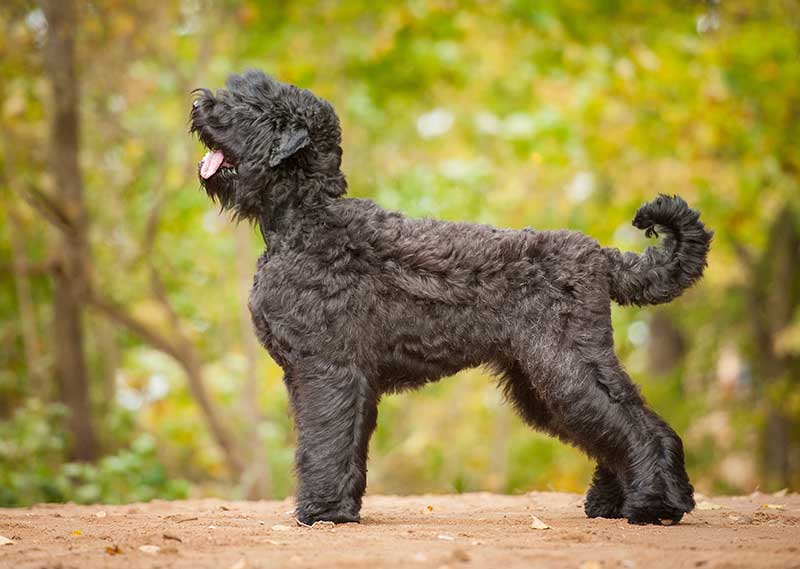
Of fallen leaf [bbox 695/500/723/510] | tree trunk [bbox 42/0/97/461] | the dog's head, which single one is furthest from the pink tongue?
tree trunk [bbox 42/0/97/461]

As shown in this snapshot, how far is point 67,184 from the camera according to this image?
40.9ft

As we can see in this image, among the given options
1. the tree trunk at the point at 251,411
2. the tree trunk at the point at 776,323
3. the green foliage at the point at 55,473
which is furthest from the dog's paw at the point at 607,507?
the tree trunk at the point at 776,323

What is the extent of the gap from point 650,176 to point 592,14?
99.3 inches

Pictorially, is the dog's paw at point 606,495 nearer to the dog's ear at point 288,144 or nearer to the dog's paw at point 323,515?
the dog's paw at point 323,515

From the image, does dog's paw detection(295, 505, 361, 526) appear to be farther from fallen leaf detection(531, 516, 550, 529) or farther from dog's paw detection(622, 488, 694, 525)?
dog's paw detection(622, 488, 694, 525)

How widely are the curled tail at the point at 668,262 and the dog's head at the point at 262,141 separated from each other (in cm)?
170

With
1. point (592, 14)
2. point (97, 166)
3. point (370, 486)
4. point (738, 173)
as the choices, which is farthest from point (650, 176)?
point (97, 166)

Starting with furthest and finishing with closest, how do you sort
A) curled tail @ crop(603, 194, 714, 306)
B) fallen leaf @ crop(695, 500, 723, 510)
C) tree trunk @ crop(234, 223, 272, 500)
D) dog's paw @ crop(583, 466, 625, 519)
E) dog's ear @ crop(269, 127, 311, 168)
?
1. tree trunk @ crop(234, 223, 272, 500)
2. fallen leaf @ crop(695, 500, 723, 510)
3. dog's paw @ crop(583, 466, 625, 519)
4. curled tail @ crop(603, 194, 714, 306)
5. dog's ear @ crop(269, 127, 311, 168)

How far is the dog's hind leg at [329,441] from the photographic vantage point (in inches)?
215

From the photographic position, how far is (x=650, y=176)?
15273 mm

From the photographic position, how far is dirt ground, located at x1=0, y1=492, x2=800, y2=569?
4305 millimetres

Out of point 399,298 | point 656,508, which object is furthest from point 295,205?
point 656,508

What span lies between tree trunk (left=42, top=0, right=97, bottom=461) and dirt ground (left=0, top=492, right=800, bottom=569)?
585cm

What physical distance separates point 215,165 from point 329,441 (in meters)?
1.67
